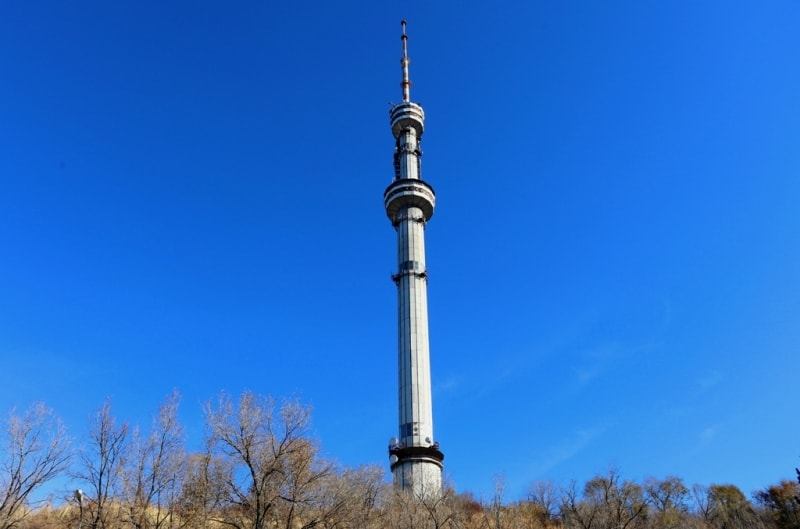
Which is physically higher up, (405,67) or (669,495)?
(405,67)

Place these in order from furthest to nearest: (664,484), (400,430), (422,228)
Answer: (664,484) < (422,228) < (400,430)

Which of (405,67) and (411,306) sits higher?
(405,67)

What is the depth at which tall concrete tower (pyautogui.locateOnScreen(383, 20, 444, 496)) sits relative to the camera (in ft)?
190

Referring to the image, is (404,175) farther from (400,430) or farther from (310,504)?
(310,504)

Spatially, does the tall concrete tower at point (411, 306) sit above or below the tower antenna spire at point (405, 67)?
below

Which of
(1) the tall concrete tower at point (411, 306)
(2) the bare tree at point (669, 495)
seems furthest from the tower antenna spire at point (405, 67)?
(2) the bare tree at point (669, 495)

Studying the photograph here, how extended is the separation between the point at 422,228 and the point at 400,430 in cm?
2225

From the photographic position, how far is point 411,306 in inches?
2613

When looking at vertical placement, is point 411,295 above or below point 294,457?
above

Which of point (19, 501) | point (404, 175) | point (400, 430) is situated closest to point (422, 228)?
point (404, 175)

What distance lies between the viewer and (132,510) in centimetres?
3366

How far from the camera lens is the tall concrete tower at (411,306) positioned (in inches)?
2285

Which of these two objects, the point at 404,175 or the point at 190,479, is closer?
the point at 190,479

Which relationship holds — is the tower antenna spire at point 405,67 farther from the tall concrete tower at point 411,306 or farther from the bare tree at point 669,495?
the bare tree at point 669,495
